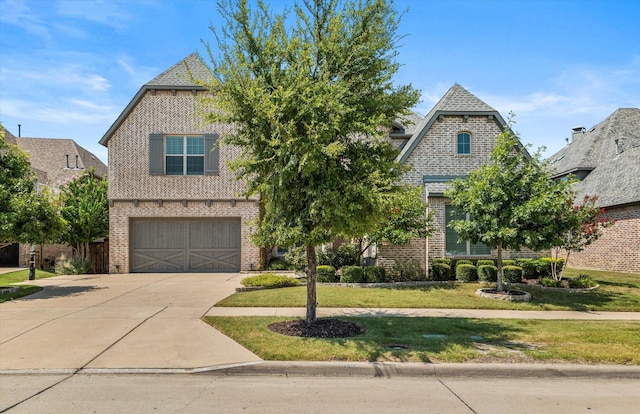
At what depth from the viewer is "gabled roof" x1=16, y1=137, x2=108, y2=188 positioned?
27.2m

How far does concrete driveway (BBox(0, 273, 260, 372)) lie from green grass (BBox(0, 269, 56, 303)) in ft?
1.37

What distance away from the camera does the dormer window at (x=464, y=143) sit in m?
17.4

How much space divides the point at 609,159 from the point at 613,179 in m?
3.93

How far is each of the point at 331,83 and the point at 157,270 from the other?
571 inches

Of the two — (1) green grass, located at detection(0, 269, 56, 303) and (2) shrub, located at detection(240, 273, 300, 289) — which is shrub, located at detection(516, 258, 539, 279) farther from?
(1) green grass, located at detection(0, 269, 56, 303)

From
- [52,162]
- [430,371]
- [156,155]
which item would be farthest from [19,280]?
[430,371]

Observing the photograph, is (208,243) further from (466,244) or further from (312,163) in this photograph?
(312,163)

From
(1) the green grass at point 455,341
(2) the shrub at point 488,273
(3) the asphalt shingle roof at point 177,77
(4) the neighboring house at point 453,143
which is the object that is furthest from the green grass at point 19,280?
(2) the shrub at point 488,273

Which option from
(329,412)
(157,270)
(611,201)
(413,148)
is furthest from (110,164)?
(611,201)

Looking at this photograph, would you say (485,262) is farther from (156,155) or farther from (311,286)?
(156,155)

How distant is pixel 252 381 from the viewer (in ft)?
20.1

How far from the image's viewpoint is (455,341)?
25.5 feet

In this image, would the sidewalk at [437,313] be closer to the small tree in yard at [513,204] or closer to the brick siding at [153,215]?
the small tree in yard at [513,204]

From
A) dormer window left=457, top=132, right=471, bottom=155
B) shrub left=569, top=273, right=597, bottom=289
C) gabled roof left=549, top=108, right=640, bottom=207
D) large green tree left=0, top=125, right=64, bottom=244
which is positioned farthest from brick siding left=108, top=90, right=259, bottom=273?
gabled roof left=549, top=108, right=640, bottom=207
